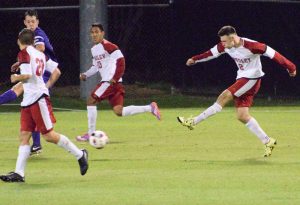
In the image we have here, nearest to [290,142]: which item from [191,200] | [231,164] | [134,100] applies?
[231,164]

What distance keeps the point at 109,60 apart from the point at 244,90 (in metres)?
2.89

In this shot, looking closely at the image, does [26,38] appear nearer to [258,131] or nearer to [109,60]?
[258,131]

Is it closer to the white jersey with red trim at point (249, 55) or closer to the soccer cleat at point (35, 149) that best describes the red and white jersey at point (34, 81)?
Result: the soccer cleat at point (35, 149)

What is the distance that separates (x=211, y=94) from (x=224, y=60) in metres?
0.97

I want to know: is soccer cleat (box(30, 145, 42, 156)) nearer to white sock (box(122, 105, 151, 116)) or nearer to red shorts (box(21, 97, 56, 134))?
white sock (box(122, 105, 151, 116))

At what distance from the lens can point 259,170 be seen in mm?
13398

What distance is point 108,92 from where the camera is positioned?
17.7 meters

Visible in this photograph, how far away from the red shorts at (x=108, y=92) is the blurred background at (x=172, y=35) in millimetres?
8952

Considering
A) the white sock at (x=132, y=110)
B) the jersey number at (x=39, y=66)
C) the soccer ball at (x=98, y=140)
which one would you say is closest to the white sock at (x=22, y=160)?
the jersey number at (x=39, y=66)

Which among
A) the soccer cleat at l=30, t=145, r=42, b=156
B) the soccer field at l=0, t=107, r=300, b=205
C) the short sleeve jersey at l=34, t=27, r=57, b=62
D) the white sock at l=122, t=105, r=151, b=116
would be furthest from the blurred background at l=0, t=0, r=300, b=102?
the soccer cleat at l=30, t=145, r=42, b=156

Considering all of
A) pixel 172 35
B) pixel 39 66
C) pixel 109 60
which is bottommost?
pixel 172 35

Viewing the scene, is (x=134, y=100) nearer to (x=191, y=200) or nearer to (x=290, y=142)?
(x=290, y=142)

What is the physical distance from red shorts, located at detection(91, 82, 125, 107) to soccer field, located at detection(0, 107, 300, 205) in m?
0.72

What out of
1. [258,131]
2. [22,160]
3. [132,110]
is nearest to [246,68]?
[258,131]
